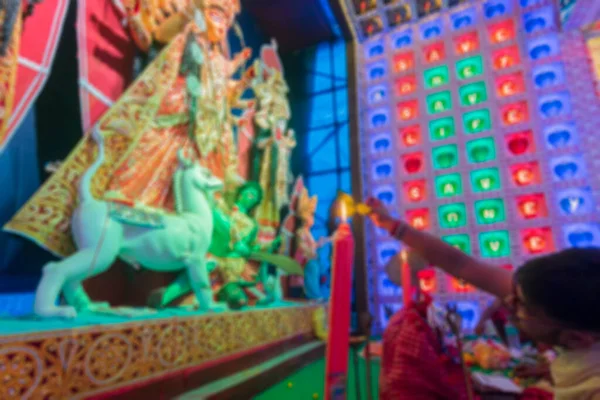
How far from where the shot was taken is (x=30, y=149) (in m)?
1.81

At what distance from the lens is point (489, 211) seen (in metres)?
5.23

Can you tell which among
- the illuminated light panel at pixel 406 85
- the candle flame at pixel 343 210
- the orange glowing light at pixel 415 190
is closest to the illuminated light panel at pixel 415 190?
the orange glowing light at pixel 415 190

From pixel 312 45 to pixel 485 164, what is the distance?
14.1 feet

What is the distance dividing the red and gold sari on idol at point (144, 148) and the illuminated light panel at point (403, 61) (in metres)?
4.38

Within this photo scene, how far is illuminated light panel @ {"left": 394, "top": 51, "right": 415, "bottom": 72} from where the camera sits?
252 inches

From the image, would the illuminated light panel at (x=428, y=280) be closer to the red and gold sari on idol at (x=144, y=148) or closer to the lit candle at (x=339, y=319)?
the red and gold sari on idol at (x=144, y=148)

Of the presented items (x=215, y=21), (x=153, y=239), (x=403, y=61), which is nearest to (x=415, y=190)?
(x=403, y=61)

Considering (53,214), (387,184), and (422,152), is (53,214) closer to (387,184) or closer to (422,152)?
(387,184)

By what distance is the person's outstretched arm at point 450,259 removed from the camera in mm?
747

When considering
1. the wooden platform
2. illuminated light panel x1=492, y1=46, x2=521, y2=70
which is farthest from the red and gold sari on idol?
illuminated light panel x1=492, y1=46, x2=521, y2=70

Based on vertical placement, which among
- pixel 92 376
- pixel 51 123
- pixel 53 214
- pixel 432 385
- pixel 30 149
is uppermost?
pixel 51 123

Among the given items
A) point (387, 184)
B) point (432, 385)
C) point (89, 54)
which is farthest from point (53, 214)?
point (387, 184)

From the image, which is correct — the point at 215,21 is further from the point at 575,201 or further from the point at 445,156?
the point at 575,201

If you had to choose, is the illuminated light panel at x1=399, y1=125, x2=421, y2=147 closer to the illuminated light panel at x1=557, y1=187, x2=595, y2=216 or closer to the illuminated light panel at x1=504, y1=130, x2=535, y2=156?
the illuminated light panel at x1=504, y1=130, x2=535, y2=156
